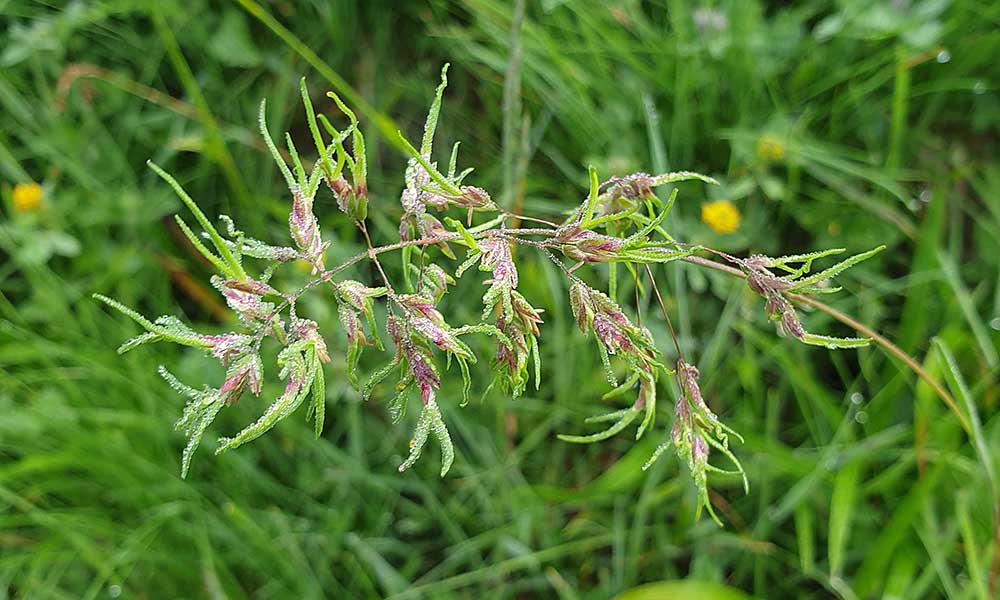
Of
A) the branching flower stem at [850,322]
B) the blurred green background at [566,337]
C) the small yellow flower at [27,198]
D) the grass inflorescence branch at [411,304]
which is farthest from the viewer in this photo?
the small yellow flower at [27,198]

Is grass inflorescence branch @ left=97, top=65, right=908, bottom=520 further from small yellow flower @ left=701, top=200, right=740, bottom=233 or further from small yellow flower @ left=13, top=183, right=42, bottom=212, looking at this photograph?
small yellow flower @ left=13, top=183, right=42, bottom=212

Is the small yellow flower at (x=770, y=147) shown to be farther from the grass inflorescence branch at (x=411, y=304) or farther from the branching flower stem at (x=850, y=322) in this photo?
the grass inflorescence branch at (x=411, y=304)

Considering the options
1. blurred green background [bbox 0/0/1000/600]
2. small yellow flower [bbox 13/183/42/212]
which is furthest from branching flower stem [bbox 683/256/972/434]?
small yellow flower [bbox 13/183/42/212]

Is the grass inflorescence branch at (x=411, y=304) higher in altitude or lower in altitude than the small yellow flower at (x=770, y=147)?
lower

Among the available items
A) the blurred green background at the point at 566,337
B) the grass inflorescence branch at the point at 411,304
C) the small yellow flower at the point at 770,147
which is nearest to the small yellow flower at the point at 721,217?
the blurred green background at the point at 566,337

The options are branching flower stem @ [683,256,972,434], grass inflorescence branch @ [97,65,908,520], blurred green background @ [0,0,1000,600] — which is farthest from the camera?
blurred green background @ [0,0,1000,600]

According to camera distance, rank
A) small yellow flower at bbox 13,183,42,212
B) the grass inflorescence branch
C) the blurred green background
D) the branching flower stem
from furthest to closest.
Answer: small yellow flower at bbox 13,183,42,212, the blurred green background, the branching flower stem, the grass inflorescence branch

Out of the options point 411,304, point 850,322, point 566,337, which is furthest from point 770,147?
point 411,304
